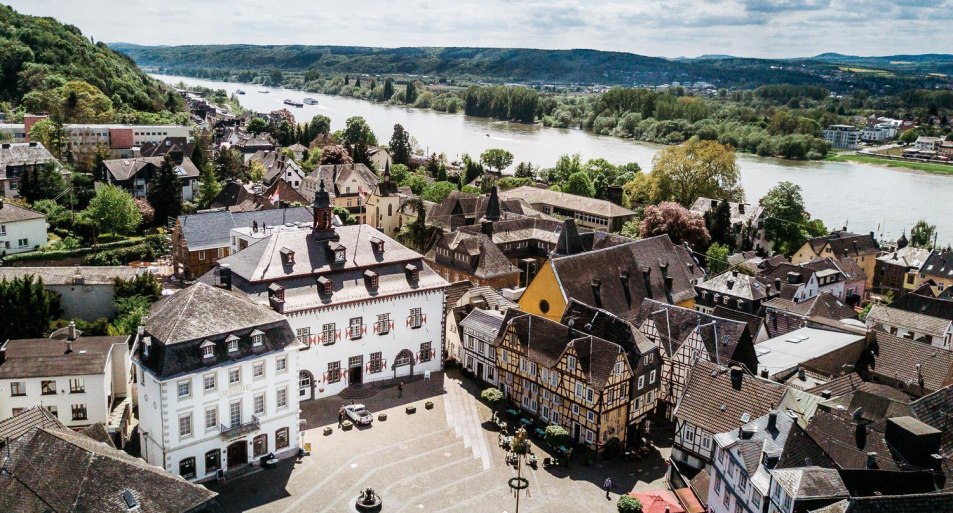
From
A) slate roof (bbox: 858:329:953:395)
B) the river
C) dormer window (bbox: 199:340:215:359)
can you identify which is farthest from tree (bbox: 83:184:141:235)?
the river

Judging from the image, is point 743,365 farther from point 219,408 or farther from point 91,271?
point 91,271

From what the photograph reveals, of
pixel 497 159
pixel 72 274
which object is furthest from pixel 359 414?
pixel 497 159

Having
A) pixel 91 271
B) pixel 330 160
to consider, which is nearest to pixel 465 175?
pixel 330 160

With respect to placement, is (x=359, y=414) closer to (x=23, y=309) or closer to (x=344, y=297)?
(x=344, y=297)

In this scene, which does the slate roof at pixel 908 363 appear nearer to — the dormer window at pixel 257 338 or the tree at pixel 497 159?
the dormer window at pixel 257 338

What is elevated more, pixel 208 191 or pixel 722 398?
pixel 208 191

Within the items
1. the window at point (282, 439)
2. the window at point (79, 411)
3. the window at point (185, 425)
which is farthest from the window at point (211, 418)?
the window at point (79, 411)

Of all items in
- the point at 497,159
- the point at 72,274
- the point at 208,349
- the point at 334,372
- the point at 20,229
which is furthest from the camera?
the point at 497,159
